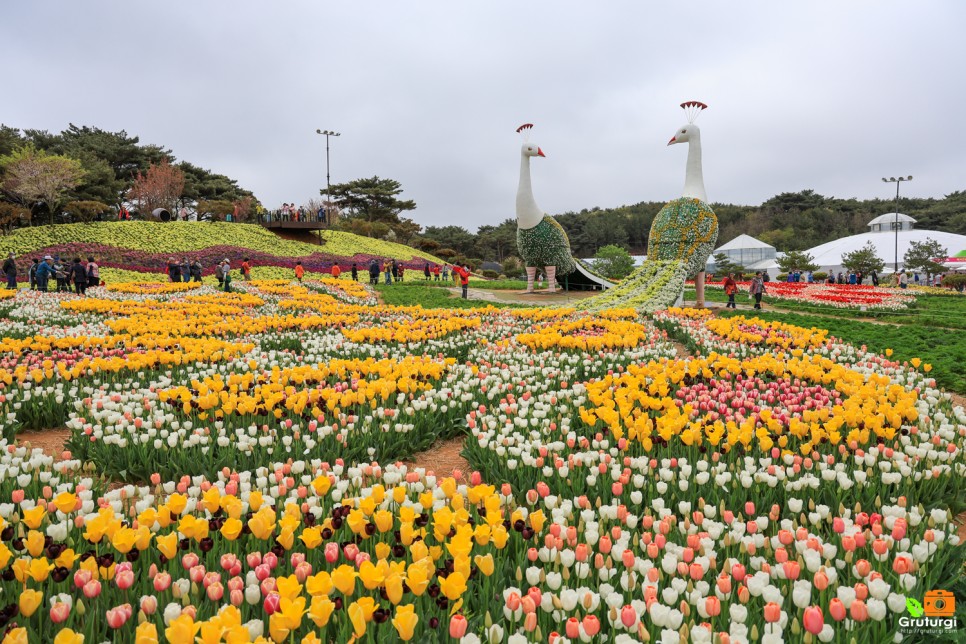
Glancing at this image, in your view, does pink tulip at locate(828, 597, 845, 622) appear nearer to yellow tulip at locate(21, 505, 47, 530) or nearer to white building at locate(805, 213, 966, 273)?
yellow tulip at locate(21, 505, 47, 530)

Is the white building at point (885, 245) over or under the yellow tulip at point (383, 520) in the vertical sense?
over

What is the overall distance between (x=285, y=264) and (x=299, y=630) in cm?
3721

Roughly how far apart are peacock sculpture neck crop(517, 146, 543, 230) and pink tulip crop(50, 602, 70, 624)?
928 inches

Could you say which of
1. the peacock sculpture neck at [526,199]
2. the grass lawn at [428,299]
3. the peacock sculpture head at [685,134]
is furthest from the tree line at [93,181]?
the peacock sculpture head at [685,134]

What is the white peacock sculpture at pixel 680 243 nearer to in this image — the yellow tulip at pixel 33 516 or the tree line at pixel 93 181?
the yellow tulip at pixel 33 516

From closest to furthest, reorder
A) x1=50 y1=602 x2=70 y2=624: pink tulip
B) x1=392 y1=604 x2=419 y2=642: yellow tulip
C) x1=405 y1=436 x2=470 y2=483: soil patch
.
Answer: x1=392 y1=604 x2=419 y2=642: yellow tulip → x1=50 y1=602 x2=70 y2=624: pink tulip → x1=405 y1=436 x2=470 y2=483: soil patch

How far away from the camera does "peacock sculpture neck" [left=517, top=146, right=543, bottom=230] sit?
2470cm

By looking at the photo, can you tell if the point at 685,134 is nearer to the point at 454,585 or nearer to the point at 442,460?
the point at 442,460

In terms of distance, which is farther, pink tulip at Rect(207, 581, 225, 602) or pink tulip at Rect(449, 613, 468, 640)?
pink tulip at Rect(207, 581, 225, 602)

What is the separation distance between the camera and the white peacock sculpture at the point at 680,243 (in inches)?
677

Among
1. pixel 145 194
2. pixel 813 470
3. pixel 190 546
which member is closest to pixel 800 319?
pixel 813 470

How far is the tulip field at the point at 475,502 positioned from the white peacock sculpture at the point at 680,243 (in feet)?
31.0

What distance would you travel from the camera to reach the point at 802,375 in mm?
6434

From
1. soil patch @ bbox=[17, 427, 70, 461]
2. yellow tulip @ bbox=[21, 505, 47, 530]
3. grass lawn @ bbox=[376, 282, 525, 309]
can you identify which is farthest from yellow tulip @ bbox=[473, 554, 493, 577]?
grass lawn @ bbox=[376, 282, 525, 309]
